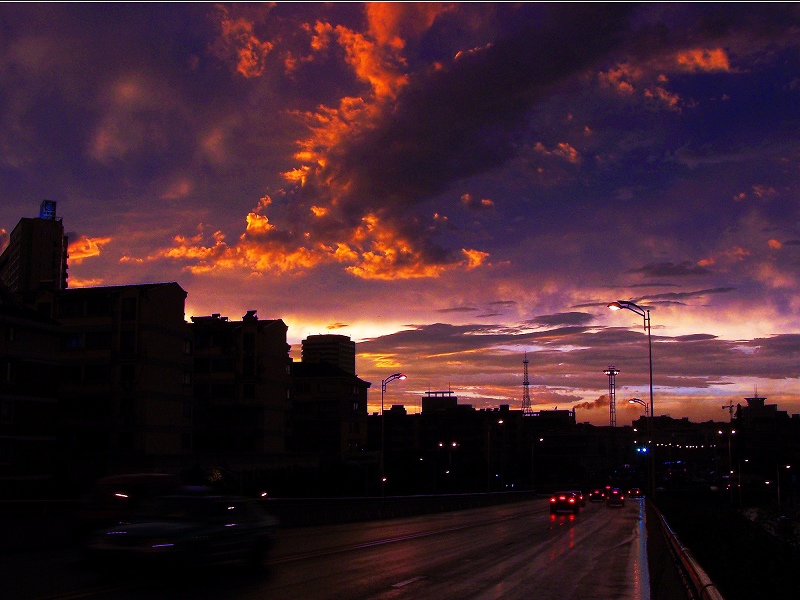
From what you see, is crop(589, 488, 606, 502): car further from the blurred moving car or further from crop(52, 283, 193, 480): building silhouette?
the blurred moving car

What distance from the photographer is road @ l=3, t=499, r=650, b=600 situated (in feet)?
46.4

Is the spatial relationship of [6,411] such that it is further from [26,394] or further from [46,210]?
[46,210]

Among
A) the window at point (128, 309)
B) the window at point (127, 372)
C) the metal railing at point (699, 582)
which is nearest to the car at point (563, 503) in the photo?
the window at point (127, 372)

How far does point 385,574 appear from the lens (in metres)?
17.2

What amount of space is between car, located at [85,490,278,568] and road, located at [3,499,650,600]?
431mm

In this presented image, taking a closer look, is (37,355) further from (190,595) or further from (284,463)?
(190,595)

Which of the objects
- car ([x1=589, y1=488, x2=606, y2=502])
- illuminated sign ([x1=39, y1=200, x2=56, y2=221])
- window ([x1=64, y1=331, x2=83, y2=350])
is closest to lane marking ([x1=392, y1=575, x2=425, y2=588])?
window ([x1=64, y1=331, x2=83, y2=350])

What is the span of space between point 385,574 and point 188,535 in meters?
4.37

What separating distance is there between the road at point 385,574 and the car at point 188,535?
0.43 meters

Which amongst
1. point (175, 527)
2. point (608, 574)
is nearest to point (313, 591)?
point (175, 527)

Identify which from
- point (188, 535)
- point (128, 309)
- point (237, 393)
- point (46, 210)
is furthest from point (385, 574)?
point (46, 210)

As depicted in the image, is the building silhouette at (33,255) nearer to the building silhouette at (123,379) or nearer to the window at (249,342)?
the window at (249,342)

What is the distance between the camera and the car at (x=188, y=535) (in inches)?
599

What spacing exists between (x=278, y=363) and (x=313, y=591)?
216 ft
